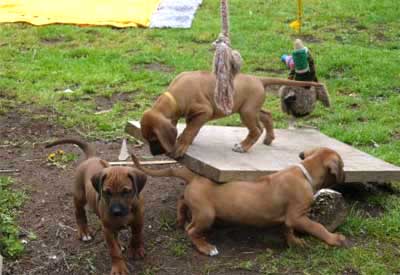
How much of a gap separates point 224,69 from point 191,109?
1.20ft

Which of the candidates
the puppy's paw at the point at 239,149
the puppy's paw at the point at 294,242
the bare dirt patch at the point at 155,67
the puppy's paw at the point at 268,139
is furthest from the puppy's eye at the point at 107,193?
the bare dirt patch at the point at 155,67

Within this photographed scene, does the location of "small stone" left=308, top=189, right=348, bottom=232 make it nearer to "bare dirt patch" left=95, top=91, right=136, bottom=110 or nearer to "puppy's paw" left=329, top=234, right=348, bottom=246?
"puppy's paw" left=329, top=234, right=348, bottom=246

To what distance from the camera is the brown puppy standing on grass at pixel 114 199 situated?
4.57m

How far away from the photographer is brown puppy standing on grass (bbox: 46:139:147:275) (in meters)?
4.57

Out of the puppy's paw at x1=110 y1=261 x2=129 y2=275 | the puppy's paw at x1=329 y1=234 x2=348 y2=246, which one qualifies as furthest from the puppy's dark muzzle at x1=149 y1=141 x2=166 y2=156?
the puppy's paw at x1=329 y1=234 x2=348 y2=246

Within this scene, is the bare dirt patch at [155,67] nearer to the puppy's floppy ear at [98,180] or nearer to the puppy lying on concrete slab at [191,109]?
the puppy lying on concrete slab at [191,109]

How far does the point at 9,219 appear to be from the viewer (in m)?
5.54

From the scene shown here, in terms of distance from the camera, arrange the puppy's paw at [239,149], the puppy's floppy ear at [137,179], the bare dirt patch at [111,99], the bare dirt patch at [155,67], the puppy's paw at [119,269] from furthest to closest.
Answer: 1. the bare dirt patch at [155,67]
2. the bare dirt patch at [111,99]
3. the puppy's paw at [239,149]
4. the puppy's paw at [119,269]
5. the puppy's floppy ear at [137,179]

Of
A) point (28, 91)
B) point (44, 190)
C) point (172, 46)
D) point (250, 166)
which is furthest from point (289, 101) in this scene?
point (172, 46)

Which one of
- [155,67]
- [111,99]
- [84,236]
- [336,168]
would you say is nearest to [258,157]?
[336,168]

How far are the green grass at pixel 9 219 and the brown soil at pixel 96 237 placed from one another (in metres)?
0.06

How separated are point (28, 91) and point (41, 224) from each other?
11.7 ft

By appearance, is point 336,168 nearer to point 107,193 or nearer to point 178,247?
point 178,247

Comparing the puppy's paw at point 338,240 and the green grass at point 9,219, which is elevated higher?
the green grass at point 9,219
